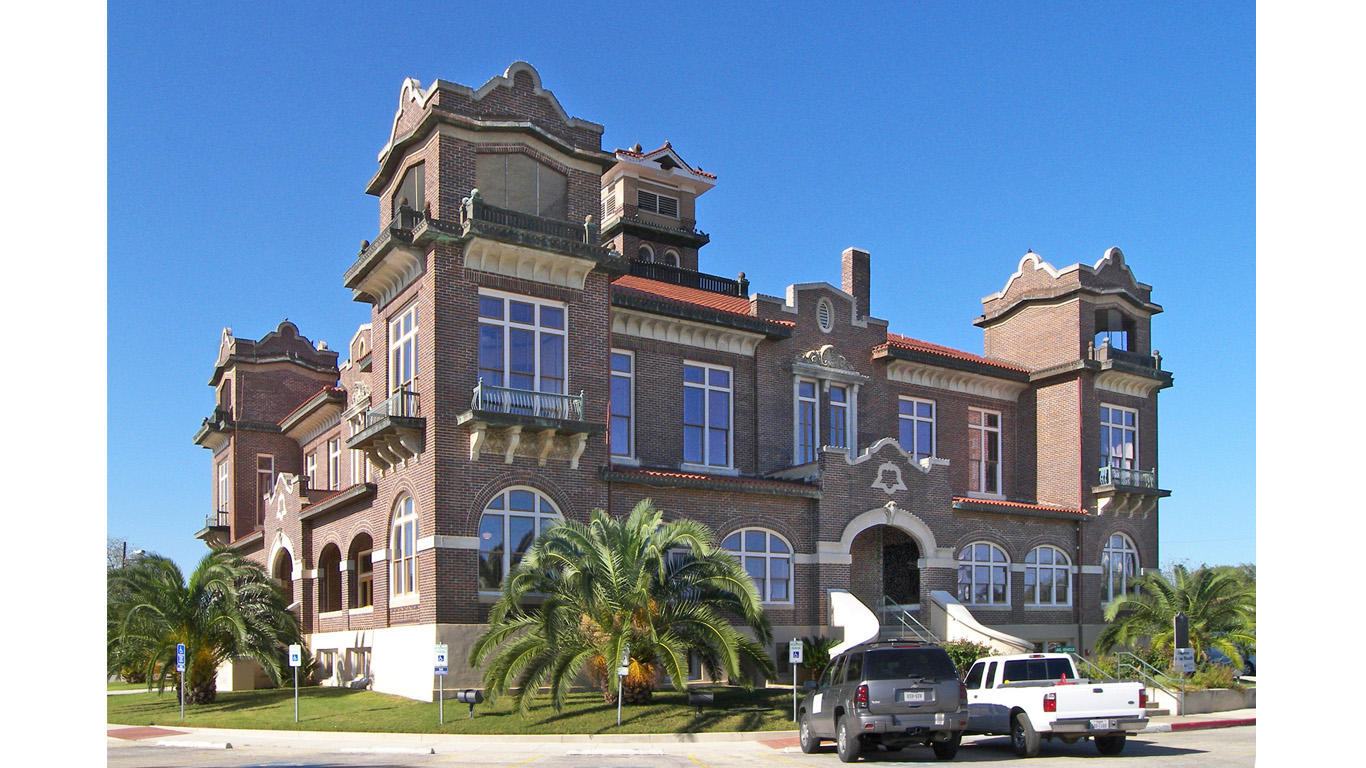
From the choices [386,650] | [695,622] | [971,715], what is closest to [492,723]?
[695,622]

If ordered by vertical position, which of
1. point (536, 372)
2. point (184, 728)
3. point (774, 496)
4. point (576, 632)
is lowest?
point (184, 728)

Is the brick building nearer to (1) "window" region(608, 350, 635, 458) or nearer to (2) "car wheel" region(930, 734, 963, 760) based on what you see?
(1) "window" region(608, 350, 635, 458)

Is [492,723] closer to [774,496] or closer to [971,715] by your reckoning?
[971,715]

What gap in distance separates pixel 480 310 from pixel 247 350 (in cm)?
2359

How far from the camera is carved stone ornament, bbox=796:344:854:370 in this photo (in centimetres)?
3538

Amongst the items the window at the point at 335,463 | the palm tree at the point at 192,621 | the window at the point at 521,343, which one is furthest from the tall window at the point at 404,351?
the window at the point at 335,463

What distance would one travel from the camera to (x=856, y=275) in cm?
3762

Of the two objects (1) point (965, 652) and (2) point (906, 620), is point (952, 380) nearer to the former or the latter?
(2) point (906, 620)

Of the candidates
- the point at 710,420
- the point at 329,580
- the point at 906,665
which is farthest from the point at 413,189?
the point at 906,665

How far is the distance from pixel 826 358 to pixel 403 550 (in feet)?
45.6

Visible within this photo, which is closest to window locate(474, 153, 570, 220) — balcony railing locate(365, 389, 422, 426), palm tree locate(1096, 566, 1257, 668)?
balcony railing locate(365, 389, 422, 426)

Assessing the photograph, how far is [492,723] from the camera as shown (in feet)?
74.2

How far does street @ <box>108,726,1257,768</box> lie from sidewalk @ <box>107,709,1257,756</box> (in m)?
0.04

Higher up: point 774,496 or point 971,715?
point 774,496
